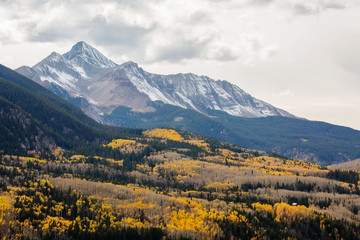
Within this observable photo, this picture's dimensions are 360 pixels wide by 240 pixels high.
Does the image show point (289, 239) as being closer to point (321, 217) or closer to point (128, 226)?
point (321, 217)

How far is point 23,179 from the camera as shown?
7692 inches

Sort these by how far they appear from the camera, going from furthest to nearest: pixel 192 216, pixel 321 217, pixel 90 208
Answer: pixel 321 217 → pixel 192 216 → pixel 90 208

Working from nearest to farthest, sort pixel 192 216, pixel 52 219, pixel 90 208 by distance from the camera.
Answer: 1. pixel 52 219
2. pixel 90 208
3. pixel 192 216

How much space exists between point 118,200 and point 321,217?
108 meters

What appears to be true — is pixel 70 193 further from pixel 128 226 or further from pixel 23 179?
pixel 128 226

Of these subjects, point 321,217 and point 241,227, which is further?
point 321,217

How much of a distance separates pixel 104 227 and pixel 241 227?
6428 cm

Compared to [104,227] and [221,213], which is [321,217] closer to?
[221,213]

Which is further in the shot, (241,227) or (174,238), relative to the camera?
(241,227)

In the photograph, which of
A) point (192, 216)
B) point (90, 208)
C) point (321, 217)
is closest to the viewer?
point (90, 208)

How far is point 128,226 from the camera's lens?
478 feet

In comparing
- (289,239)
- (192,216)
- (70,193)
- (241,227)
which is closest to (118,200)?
(70,193)

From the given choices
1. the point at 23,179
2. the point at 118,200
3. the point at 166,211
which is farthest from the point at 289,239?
the point at 23,179

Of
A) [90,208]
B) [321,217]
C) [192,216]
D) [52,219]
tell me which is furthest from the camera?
[321,217]
